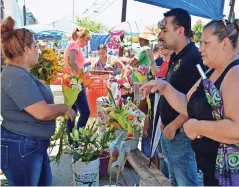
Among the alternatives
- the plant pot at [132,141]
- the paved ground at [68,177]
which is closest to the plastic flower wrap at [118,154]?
the plant pot at [132,141]

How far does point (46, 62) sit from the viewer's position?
244cm

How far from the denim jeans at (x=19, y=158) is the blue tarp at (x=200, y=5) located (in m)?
2.42

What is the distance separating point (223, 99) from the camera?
63.0 inches

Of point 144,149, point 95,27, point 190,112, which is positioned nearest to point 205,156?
point 190,112

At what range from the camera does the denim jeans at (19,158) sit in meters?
2.00

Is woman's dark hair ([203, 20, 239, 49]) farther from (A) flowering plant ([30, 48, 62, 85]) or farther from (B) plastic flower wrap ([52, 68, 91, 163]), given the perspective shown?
(B) plastic flower wrap ([52, 68, 91, 163])

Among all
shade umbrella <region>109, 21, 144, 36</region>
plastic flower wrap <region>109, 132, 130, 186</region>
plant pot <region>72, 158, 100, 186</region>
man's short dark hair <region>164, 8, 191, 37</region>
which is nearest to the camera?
plastic flower wrap <region>109, 132, 130, 186</region>

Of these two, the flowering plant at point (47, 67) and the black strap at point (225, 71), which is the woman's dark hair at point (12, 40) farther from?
the black strap at point (225, 71)

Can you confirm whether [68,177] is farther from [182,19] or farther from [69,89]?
[182,19]

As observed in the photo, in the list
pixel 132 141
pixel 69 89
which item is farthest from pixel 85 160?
pixel 69 89

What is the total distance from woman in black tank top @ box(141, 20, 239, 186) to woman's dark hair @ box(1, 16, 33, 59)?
1110mm

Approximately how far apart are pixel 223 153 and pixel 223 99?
289mm

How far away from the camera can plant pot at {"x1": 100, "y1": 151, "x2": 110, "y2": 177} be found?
3.35 m

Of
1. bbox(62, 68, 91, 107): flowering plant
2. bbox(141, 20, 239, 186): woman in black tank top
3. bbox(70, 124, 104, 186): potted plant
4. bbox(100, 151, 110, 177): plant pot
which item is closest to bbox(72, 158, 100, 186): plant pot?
bbox(70, 124, 104, 186): potted plant
